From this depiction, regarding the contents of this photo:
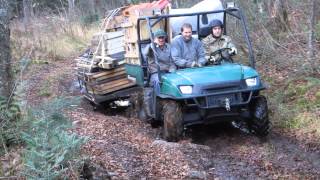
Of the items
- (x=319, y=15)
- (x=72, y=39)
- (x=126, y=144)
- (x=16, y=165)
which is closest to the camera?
(x=16, y=165)

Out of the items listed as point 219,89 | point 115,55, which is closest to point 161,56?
point 219,89

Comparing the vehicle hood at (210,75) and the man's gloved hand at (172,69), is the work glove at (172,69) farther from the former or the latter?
the vehicle hood at (210,75)

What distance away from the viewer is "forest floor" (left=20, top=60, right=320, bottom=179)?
6.29m

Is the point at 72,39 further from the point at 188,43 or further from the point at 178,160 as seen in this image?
the point at 178,160

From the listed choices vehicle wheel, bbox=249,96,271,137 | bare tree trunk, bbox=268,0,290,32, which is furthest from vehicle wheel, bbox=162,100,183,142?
bare tree trunk, bbox=268,0,290,32

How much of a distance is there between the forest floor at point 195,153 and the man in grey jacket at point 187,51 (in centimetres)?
119

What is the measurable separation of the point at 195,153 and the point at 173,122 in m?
0.89

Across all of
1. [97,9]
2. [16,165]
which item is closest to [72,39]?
[97,9]

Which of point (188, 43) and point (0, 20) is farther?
point (188, 43)

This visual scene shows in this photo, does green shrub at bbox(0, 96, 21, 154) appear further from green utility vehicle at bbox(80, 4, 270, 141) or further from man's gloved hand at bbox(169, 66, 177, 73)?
man's gloved hand at bbox(169, 66, 177, 73)

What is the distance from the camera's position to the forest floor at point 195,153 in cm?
629

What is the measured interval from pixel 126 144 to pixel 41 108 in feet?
5.83

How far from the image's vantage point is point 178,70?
8727mm

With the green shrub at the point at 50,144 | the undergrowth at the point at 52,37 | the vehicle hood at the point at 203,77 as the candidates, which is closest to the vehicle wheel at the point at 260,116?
the vehicle hood at the point at 203,77
